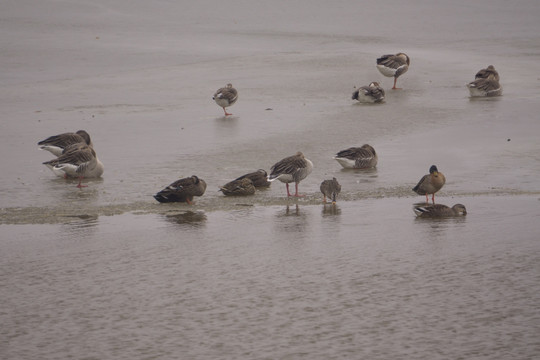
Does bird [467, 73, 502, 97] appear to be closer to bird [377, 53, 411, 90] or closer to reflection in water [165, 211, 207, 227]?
bird [377, 53, 411, 90]

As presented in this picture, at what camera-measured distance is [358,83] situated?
28.2 metres

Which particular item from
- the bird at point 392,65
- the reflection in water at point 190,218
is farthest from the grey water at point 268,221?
the bird at point 392,65

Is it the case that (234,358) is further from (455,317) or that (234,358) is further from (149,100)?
(149,100)

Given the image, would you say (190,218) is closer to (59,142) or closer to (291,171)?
(291,171)

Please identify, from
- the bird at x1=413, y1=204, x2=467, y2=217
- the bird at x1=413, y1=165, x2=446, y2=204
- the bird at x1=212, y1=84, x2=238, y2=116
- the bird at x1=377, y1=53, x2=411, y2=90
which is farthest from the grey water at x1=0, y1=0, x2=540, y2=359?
the bird at x1=377, y1=53, x2=411, y2=90

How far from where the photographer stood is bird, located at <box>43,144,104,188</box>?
1570 cm

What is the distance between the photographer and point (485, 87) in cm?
2477

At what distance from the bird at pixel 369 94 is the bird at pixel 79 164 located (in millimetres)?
10445

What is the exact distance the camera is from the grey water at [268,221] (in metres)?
8.42

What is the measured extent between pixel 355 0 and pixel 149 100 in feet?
95.0

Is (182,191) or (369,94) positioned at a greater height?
(369,94)

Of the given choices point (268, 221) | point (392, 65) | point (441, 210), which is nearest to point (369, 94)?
point (392, 65)

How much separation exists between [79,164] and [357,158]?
5.10m

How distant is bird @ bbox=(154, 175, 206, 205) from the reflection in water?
45cm
